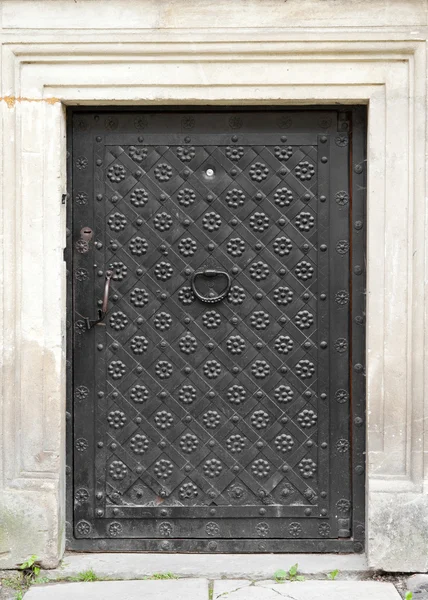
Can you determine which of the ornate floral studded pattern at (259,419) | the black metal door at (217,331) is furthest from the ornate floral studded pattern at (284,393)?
the ornate floral studded pattern at (259,419)

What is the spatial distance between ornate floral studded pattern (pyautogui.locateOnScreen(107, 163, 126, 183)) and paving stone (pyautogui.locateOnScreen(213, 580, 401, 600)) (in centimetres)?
196

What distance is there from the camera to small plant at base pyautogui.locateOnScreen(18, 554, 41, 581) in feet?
13.0

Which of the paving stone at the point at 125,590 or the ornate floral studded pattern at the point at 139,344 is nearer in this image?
the paving stone at the point at 125,590

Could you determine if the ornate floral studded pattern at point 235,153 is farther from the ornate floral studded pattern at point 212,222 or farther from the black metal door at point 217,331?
the ornate floral studded pattern at point 212,222

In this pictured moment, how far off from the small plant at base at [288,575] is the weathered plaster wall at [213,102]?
1.22ft

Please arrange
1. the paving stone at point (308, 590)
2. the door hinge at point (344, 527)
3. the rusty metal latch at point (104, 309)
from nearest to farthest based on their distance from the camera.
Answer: the paving stone at point (308, 590) → the rusty metal latch at point (104, 309) → the door hinge at point (344, 527)

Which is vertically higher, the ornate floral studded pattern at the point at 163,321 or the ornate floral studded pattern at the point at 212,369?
the ornate floral studded pattern at the point at 163,321

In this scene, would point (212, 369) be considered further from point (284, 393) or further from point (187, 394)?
point (284, 393)

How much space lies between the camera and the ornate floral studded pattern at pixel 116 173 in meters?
4.14

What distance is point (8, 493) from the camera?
3.99 m

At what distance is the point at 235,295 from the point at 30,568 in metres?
1.62

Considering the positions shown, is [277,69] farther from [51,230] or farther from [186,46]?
[51,230]

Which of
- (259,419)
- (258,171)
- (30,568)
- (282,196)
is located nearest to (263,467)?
(259,419)

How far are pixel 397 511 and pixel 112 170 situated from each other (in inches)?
Result: 83.1
